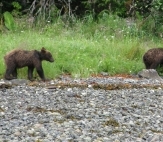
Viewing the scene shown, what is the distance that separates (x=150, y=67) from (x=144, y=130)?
7.84m

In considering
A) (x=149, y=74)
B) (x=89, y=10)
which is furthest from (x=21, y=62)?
(x=89, y=10)

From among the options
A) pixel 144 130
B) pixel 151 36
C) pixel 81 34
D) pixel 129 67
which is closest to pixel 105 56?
pixel 129 67

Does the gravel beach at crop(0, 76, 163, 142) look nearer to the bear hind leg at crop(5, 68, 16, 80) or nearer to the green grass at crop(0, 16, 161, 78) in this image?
the bear hind leg at crop(5, 68, 16, 80)

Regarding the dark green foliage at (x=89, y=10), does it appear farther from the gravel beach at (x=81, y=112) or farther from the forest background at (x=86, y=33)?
the gravel beach at (x=81, y=112)

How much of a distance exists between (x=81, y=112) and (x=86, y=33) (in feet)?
35.1

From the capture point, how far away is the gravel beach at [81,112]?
7.40 meters

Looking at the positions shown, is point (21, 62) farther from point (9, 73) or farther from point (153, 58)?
point (153, 58)

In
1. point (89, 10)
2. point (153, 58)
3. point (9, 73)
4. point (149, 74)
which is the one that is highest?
point (89, 10)

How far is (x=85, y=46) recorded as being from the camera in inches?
655

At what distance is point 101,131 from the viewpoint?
768cm

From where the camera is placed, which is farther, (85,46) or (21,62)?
(85,46)

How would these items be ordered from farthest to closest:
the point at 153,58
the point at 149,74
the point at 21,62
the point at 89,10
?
the point at 89,10
the point at 153,58
the point at 149,74
the point at 21,62

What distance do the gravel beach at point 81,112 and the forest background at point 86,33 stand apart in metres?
2.68

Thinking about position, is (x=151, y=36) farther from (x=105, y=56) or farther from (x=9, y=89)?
(x=9, y=89)
